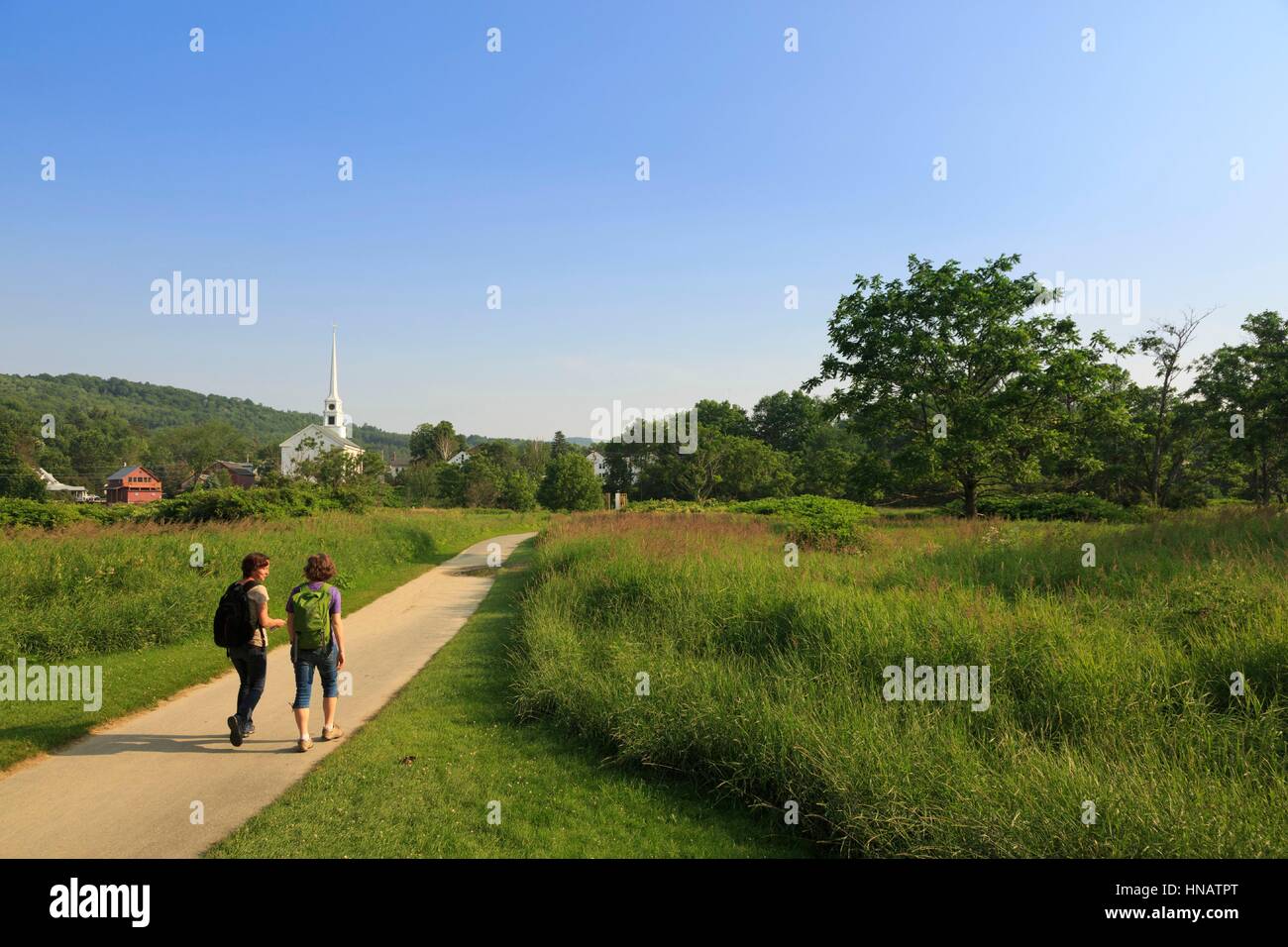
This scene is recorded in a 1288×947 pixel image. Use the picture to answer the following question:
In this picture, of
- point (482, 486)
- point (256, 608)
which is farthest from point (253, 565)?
point (482, 486)

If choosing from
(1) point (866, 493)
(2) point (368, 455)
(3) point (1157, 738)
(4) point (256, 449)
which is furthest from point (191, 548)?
(4) point (256, 449)

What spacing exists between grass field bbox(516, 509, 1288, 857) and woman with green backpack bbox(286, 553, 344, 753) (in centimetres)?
192

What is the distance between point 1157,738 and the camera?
16.0 ft

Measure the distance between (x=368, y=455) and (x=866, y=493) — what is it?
35102 millimetres

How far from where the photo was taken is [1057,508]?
78.3 feet

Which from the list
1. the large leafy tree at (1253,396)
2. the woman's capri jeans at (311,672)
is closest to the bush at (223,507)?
the woman's capri jeans at (311,672)

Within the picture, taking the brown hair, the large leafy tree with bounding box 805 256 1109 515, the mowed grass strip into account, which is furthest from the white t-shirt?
the large leafy tree with bounding box 805 256 1109 515

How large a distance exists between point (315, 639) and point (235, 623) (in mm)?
834

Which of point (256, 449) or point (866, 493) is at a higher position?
point (256, 449)

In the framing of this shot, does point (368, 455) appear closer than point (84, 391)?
Yes

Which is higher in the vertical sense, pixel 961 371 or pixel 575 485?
pixel 961 371

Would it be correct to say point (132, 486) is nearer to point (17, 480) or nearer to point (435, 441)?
point (435, 441)
